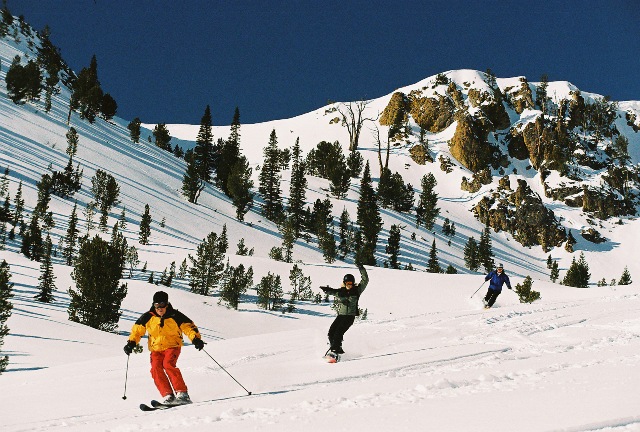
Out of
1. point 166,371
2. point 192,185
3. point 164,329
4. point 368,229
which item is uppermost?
point 192,185

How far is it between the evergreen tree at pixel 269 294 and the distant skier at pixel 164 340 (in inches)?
1040

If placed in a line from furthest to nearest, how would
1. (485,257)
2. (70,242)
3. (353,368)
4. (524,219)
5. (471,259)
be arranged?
(524,219), (485,257), (471,259), (70,242), (353,368)

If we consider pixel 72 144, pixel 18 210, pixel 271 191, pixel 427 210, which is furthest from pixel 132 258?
pixel 427 210

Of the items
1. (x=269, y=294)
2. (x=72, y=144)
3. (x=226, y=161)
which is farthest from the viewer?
(x=226, y=161)

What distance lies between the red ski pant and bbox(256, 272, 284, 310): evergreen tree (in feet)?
86.7

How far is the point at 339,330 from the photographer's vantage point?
948 centimetres

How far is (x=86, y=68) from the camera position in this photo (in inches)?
3339

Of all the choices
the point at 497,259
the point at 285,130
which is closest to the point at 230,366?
the point at 497,259

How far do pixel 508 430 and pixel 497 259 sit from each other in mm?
76222

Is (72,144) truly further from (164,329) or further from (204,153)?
(164,329)

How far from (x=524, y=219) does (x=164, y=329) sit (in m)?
95.8

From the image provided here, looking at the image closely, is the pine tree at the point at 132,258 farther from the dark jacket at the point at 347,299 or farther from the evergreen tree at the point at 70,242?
the dark jacket at the point at 347,299

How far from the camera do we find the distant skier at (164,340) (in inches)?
247

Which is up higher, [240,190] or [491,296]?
[240,190]
